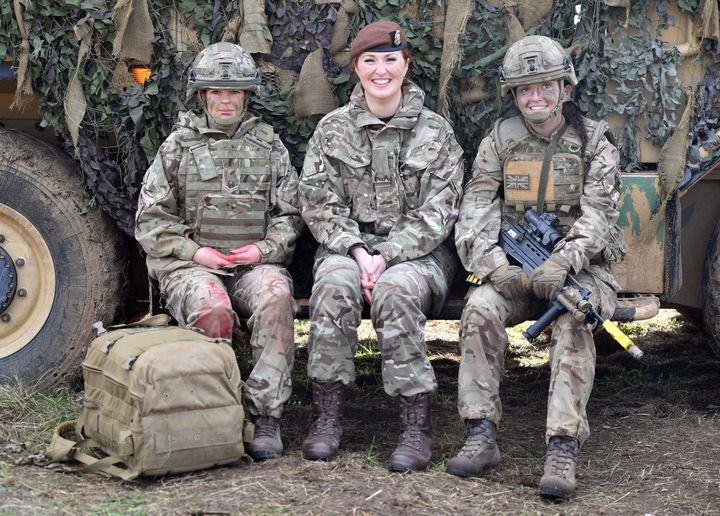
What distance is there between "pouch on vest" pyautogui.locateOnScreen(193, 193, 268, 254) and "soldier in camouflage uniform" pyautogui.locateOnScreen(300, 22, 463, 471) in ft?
0.82

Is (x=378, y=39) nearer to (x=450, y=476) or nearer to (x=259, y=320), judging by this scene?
(x=259, y=320)

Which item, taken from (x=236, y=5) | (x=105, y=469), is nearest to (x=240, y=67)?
(x=236, y=5)

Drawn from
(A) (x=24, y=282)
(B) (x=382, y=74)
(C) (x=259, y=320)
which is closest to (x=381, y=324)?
(C) (x=259, y=320)

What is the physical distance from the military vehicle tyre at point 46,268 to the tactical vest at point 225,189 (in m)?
0.64

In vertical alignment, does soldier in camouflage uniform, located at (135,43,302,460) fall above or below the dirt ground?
above

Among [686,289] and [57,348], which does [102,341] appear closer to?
[57,348]

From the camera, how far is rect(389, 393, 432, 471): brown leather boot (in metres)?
4.19

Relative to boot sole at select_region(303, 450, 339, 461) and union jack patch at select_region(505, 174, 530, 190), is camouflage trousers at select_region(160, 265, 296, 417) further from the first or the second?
union jack patch at select_region(505, 174, 530, 190)

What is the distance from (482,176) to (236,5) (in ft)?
4.72

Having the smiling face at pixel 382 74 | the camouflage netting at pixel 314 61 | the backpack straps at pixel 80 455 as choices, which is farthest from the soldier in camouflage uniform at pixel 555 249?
the backpack straps at pixel 80 455

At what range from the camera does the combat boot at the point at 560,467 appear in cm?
398

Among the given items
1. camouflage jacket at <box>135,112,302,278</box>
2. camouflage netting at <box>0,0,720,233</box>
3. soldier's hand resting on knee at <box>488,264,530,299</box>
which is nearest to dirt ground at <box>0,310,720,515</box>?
soldier's hand resting on knee at <box>488,264,530,299</box>

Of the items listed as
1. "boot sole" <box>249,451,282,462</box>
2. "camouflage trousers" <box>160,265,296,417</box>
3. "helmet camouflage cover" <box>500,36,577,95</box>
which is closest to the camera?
"boot sole" <box>249,451,282,462</box>

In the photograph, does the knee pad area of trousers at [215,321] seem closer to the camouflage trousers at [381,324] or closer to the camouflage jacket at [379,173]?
the camouflage trousers at [381,324]
